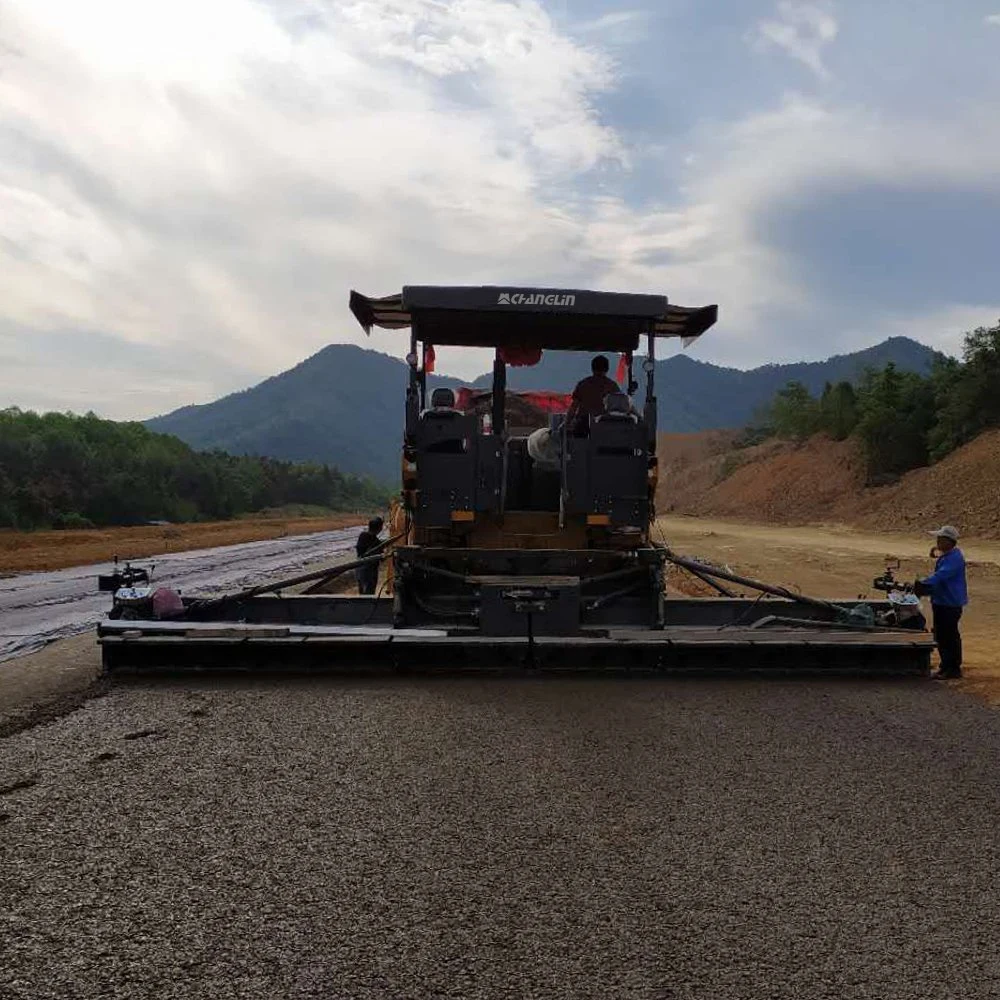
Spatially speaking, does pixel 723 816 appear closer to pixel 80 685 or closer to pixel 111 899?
pixel 111 899

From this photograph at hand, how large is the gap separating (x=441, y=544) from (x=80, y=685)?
3.01 m

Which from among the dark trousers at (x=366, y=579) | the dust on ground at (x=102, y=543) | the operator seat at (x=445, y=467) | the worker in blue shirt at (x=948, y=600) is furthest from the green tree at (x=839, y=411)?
the operator seat at (x=445, y=467)

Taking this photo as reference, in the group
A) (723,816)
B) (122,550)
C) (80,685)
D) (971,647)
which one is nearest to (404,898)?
(723,816)

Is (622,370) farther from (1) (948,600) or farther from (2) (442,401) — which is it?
(1) (948,600)

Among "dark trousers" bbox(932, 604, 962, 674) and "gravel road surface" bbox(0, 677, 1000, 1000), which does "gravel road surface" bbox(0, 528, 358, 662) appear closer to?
"gravel road surface" bbox(0, 677, 1000, 1000)

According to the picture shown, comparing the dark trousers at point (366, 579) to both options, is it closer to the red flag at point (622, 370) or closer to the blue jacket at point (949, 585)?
the red flag at point (622, 370)

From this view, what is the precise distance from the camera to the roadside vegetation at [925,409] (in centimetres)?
4234

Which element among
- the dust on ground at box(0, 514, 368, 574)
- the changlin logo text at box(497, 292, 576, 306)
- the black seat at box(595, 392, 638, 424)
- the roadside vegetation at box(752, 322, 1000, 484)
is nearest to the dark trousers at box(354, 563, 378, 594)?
the black seat at box(595, 392, 638, 424)

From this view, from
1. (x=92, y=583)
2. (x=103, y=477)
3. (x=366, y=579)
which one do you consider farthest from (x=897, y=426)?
(x=366, y=579)

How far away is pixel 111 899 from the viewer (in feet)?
11.2

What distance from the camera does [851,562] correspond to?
26156 millimetres

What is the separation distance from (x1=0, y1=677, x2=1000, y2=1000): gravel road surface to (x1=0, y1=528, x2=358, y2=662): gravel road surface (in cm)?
500

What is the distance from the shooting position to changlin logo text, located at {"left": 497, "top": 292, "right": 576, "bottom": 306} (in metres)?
8.23

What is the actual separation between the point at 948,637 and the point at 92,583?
1577 cm
